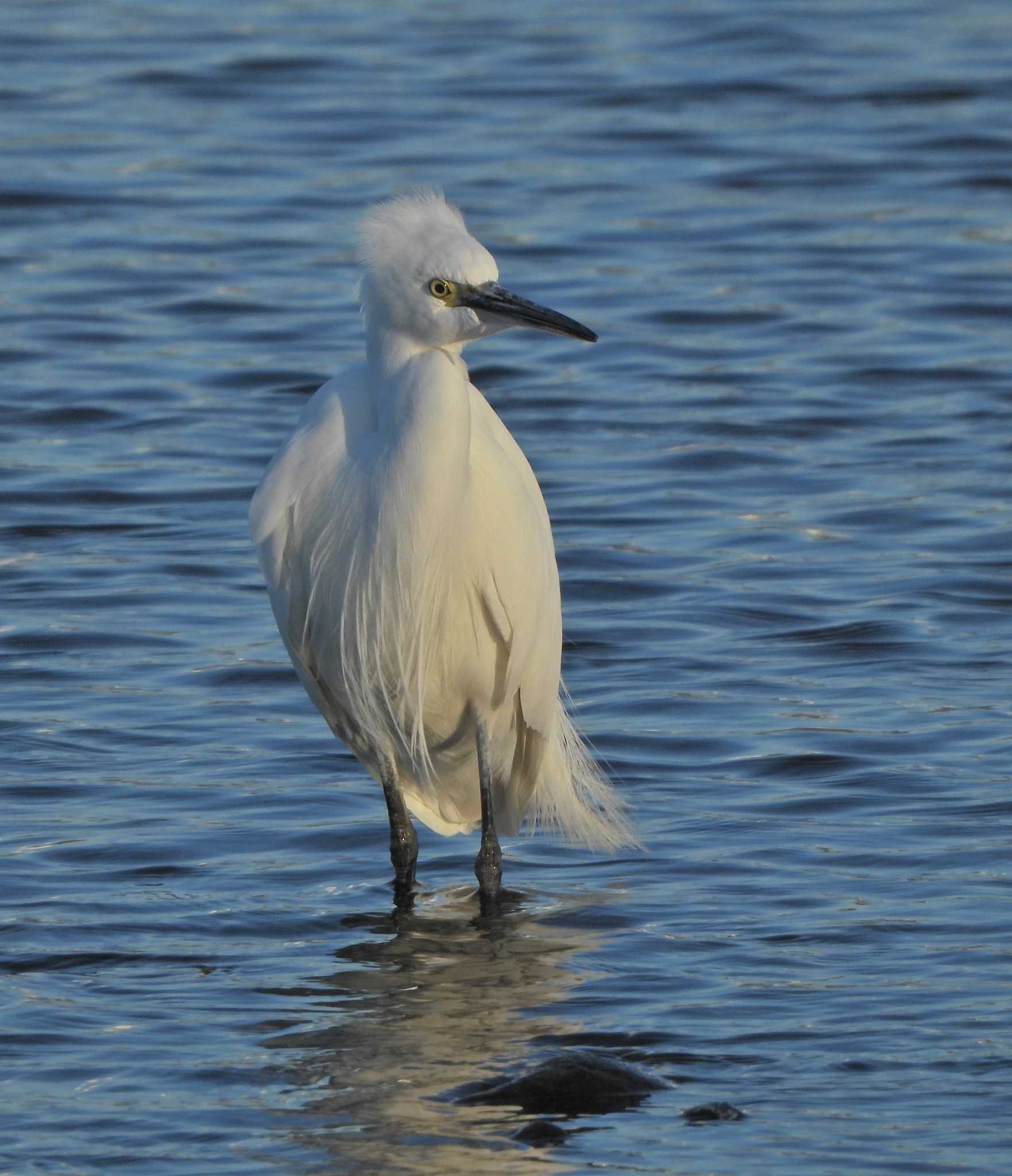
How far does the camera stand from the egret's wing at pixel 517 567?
592 cm

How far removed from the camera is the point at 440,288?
5.56 m

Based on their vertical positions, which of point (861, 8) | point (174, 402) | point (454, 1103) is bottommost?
point (454, 1103)

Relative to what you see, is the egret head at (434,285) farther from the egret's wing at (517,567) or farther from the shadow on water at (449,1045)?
the shadow on water at (449,1045)

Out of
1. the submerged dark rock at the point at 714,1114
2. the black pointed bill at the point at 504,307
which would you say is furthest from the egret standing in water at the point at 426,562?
the submerged dark rock at the point at 714,1114

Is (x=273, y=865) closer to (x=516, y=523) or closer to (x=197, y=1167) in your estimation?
(x=516, y=523)

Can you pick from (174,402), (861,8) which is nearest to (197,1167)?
(174,402)

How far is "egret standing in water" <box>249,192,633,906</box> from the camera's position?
5586 mm

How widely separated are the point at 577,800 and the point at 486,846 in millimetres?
332

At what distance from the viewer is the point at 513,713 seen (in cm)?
630

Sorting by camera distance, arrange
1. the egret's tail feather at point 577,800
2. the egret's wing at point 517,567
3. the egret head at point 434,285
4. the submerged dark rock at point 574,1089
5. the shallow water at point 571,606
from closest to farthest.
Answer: the submerged dark rock at point 574,1089 → the shallow water at point 571,606 → the egret head at point 434,285 → the egret's wing at point 517,567 → the egret's tail feather at point 577,800

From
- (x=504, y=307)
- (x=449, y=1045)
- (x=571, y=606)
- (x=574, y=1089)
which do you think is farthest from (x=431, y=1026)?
(x=571, y=606)

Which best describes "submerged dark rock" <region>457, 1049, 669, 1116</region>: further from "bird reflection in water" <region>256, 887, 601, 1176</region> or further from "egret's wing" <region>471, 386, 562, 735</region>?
"egret's wing" <region>471, 386, 562, 735</region>

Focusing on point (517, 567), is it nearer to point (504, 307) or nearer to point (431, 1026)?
point (504, 307)

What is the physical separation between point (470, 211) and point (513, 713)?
6.87m
